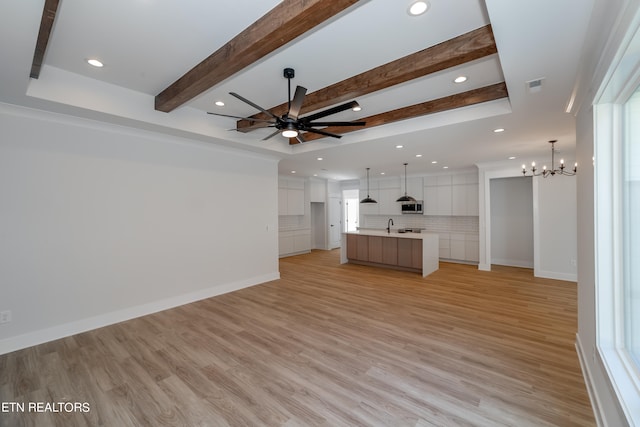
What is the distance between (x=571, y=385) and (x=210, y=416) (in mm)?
2904

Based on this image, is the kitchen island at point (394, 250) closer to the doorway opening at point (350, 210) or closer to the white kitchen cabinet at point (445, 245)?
the white kitchen cabinet at point (445, 245)

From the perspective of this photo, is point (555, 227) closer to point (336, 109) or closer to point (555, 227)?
point (555, 227)

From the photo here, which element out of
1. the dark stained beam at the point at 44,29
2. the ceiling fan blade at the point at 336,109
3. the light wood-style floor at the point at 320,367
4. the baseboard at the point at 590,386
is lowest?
the light wood-style floor at the point at 320,367

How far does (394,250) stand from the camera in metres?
6.31

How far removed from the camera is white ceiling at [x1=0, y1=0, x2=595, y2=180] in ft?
5.87

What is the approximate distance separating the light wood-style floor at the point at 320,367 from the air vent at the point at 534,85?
8.53 feet

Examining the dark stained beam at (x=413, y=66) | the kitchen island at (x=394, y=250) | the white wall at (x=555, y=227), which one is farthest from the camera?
the kitchen island at (x=394, y=250)

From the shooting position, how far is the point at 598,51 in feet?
5.49

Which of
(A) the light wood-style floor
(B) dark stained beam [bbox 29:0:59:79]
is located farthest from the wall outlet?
(B) dark stained beam [bbox 29:0:59:79]

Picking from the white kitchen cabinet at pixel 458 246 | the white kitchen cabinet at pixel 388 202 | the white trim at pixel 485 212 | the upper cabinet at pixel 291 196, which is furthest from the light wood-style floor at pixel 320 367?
the white kitchen cabinet at pixel 388 202

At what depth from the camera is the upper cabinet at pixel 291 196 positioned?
27.1ft

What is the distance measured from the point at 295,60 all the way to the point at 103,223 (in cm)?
318

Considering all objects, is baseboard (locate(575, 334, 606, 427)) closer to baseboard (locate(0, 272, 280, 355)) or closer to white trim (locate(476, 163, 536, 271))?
white trim (locate(476, 163, 536, 271))

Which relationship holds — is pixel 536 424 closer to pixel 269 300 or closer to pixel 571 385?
pixel 571 385
